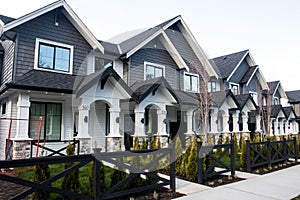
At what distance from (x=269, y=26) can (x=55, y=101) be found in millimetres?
12538

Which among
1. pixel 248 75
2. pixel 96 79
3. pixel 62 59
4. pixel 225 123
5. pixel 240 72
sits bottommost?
pixel 225 123

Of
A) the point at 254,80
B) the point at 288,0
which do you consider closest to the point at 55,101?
the point at 288,0

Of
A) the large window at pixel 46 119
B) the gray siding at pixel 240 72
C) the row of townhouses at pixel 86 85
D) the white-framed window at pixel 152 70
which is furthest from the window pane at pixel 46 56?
the gray siding at pixel 240 72

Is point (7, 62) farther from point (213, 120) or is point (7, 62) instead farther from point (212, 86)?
point (212, 86)

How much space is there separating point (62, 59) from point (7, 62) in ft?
7.87

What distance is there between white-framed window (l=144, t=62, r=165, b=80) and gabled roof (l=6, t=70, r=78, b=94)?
4339 mm

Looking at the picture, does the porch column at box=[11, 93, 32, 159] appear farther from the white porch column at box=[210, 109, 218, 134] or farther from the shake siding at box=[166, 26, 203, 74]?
the white porch column at box=[210, 109, 218, 134]

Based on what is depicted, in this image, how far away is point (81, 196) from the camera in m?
4.34

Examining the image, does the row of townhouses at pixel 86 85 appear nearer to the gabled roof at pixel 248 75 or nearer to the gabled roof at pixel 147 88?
the gabled roof at pixel 147 88

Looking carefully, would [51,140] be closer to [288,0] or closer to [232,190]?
[232,190]

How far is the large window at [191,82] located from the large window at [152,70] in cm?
217

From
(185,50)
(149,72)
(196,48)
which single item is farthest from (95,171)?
(196,48)

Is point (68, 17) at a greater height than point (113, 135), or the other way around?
point (68, 17)

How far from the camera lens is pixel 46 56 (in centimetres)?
1034
